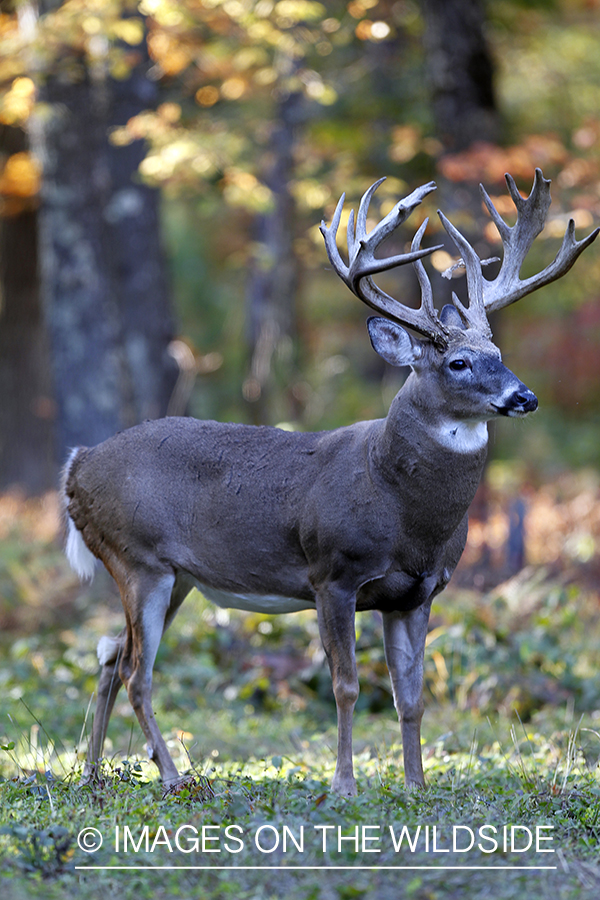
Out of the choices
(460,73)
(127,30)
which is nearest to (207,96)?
(460,73)

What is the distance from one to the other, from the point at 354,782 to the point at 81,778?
114cm

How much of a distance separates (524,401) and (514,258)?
970 mm

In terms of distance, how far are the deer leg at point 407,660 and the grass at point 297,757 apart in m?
0.29

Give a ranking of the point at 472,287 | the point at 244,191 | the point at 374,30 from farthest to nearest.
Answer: the point at 244,191, the point at 374,30, the point at 472,287

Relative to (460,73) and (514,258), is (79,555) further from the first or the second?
(460,73)

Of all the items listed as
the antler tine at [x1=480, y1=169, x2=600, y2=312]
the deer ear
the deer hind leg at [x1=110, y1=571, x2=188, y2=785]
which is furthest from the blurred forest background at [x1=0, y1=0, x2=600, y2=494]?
the deer hind leg at [x1=110, y1=571, x2=188, y2=785]

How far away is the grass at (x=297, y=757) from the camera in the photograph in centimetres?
333

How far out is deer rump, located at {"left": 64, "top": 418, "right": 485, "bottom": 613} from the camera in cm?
436

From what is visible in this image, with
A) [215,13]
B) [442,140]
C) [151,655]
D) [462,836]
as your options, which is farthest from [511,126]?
[462,836]

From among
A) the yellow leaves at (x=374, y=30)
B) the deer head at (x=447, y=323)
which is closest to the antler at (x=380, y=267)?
the deer head at (x=447, y=323)

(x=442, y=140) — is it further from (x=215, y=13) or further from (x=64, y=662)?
(x=64, y=662)

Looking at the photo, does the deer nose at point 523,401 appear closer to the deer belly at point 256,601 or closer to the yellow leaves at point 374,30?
the deer belly at point 256,601

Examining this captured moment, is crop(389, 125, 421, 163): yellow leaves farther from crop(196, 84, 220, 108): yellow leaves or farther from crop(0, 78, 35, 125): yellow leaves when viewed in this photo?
crop(0, 78, 35, 125): yellow leaves

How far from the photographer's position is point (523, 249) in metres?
4.86
